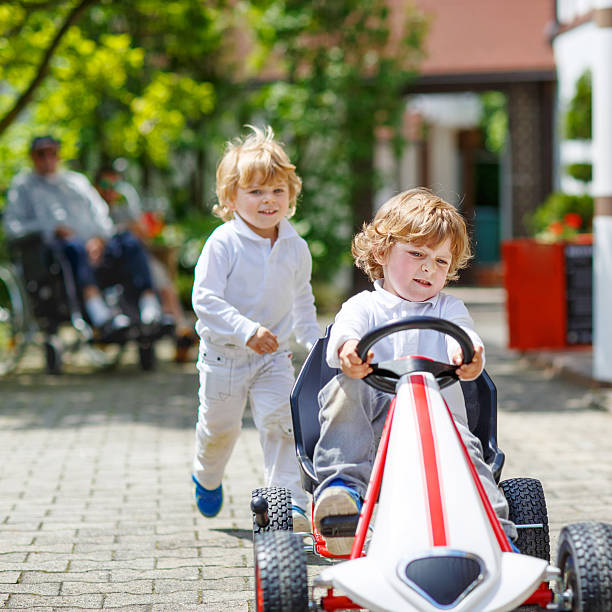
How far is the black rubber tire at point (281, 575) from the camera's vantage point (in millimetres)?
3092

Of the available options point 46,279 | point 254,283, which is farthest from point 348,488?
point 46,279

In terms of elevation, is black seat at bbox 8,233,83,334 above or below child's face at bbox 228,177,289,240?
below

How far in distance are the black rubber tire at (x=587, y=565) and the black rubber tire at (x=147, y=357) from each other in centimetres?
729

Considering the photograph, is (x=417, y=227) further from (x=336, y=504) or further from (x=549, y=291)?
(x=549, y=291)

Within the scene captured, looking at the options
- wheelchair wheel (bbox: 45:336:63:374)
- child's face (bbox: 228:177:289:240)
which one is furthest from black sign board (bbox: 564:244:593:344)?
child's face (bbox: 228:177:289:240)

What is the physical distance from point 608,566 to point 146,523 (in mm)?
2448

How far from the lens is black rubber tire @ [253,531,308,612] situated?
10.1 feet

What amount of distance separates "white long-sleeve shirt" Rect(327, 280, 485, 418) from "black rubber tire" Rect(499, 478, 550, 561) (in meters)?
0.30

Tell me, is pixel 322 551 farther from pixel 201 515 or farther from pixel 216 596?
pixel 201 515

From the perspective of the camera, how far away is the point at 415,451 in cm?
313

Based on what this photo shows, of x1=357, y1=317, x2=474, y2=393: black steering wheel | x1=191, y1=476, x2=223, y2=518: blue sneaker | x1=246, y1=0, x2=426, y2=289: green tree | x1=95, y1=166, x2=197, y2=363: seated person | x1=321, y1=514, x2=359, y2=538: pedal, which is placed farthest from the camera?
x1=246, y1=0, x2=426, y2=289: green tree

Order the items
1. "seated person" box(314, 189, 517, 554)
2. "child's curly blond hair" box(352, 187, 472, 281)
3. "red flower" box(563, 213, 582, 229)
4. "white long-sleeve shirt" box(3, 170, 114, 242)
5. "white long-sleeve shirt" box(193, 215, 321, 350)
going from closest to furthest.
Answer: "seated person" box(314, 189, 517, 554)
"child's curly blond hair" box(352, 187, 472, 281)
"white long-sleeve shirt" box(193, 215, 321, 350)
"white long-sleeve shirt" box(3, 170, 114, 242)
"red flower" box(563, 213, 582, 229)

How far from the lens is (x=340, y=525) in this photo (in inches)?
135

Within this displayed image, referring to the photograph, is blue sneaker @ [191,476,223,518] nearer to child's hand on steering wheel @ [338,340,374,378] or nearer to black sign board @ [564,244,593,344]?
child's hand on steering wheel @ [338,340,374,378]
